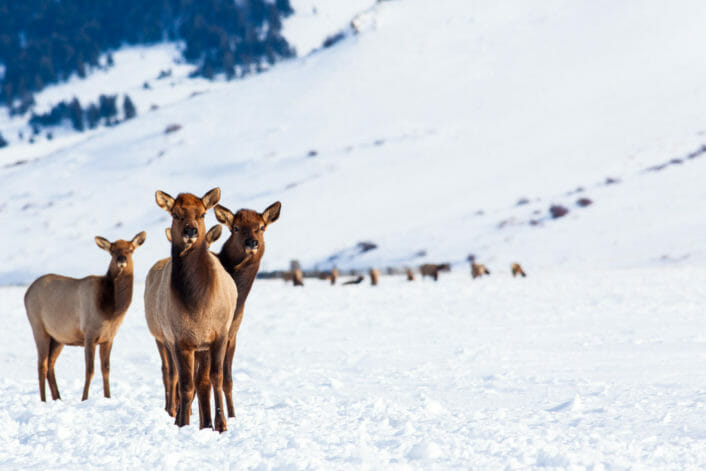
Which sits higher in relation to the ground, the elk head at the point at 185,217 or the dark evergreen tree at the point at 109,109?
the dark evergreen tree at the point at 109,109

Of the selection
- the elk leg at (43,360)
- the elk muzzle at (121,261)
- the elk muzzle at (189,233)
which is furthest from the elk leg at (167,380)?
the elk leg at (43,360)

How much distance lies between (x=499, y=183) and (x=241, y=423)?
52.9m

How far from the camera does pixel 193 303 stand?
6.86 meters

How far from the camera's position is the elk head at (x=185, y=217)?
666cm

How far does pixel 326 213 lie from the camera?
59.5m

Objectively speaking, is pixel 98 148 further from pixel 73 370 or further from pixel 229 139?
pixel 73 370

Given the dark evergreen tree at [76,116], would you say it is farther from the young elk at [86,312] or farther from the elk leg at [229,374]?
the elk leg at [229,374]

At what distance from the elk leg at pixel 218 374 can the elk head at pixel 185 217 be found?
Answer: 87 centimetres

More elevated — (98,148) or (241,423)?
(98,148)

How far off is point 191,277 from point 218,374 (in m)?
0.89

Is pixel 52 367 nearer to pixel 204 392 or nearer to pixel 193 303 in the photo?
pixel 204 392

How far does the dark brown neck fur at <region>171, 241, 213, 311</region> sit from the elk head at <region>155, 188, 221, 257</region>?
0.21ft

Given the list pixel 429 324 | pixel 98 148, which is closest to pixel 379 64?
pixel 98 148

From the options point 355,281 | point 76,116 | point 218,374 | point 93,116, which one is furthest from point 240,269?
point 76,116
